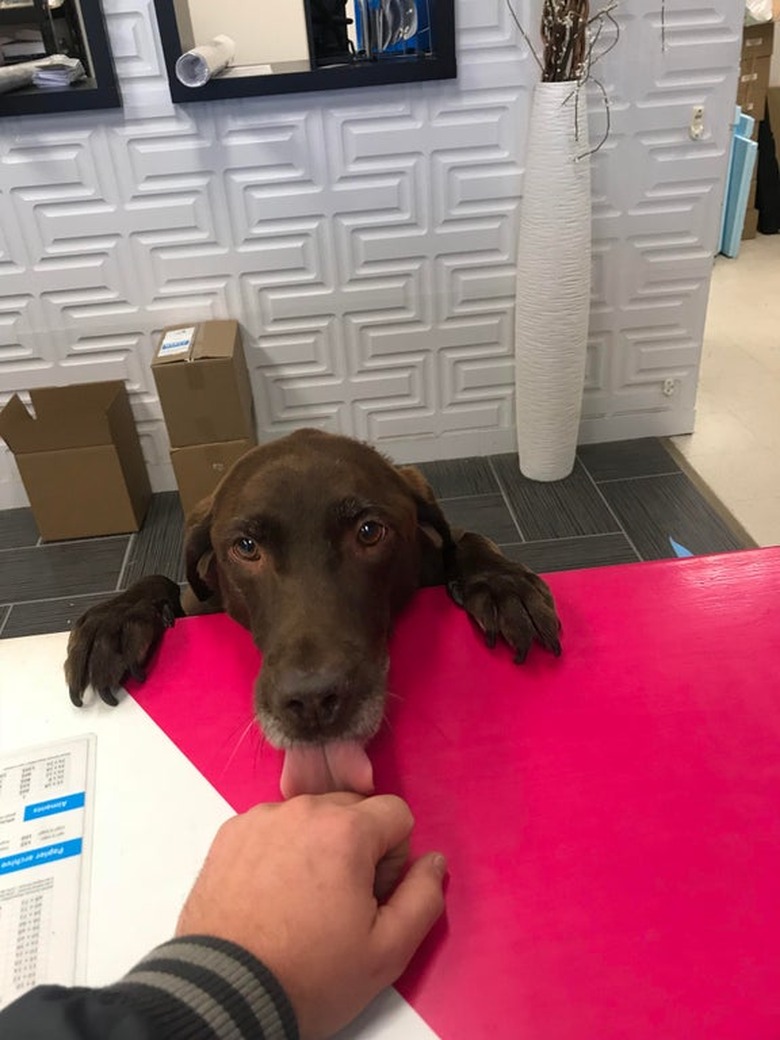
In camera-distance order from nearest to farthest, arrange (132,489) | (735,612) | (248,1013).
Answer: (248,1013)
(735,612)
(132,489)

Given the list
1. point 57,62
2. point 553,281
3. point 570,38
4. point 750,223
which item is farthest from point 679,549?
point 750,223

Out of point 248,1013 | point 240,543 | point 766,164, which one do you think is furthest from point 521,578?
point 766,164

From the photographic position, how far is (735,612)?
96cm

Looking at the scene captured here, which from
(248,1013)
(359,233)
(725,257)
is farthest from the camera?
(725,257)

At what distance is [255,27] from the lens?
8.56 ft

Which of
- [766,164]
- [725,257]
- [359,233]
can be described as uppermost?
[359,233]

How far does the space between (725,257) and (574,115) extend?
9.22 ft

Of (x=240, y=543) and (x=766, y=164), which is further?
(x=766, y=164)

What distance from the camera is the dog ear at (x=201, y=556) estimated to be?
1159 mm

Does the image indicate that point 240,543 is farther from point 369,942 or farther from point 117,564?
point 117,564

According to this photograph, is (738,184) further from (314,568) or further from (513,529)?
(314,568)

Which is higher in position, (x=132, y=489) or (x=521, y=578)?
(x=521, y=578)

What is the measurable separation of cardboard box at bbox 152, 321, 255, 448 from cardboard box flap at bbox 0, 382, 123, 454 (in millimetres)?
270

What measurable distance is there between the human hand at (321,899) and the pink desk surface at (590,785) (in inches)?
1.6
